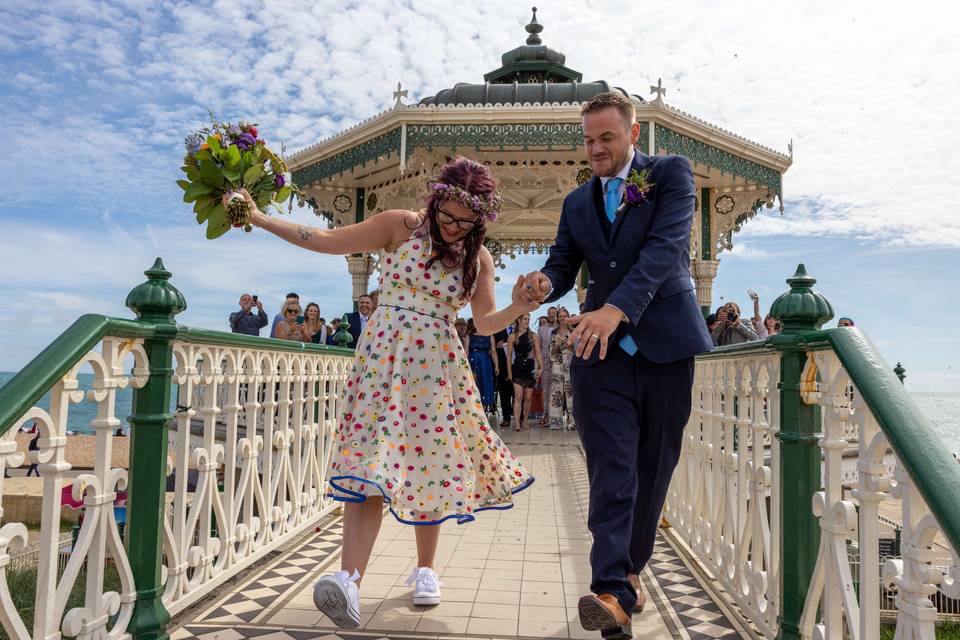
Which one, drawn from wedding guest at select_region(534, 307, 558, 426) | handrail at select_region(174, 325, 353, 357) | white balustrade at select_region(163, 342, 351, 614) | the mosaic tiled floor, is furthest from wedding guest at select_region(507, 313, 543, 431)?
handrail at select_region(174, 325, 353, 357)

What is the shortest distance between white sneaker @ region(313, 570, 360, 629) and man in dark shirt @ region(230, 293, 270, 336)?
21.7ft

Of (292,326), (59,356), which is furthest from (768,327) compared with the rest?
(59,356)

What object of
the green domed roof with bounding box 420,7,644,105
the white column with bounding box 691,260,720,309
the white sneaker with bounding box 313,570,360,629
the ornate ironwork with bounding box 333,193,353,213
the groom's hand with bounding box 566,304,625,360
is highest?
the green domed roof with bounding box 420,7,644,105

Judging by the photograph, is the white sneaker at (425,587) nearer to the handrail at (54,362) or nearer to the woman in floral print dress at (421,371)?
the woman in floral print dress at (421,371)

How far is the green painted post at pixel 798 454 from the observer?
94.7 inches

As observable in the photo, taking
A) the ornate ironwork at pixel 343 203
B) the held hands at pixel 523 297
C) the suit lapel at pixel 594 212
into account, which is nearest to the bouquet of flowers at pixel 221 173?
the held hands at pixel 523 297

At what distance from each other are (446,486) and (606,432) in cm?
74

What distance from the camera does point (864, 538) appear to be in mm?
1889

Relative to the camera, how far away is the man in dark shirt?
874 centimetres

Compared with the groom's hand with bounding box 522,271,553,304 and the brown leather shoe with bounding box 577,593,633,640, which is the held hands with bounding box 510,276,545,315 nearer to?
the groom's hand with bounding box 522,271,553,304

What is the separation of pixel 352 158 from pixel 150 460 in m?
9.40

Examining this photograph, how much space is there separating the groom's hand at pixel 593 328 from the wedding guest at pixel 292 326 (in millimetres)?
6001

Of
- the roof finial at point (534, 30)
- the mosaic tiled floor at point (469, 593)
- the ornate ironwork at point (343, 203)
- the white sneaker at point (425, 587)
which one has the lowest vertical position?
the mosaic tiled floor at point (469, 593)

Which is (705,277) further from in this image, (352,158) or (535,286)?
(535,286)
